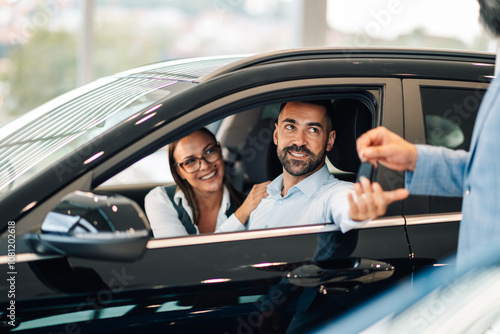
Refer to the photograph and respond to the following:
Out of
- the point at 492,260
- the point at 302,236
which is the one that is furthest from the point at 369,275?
the point at 492,260

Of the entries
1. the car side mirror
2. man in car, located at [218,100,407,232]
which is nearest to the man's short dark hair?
man in car, located at [218,100,407,232]

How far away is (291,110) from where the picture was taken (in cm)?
208

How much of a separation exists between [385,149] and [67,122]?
98 cm

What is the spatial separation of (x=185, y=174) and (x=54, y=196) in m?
0.88

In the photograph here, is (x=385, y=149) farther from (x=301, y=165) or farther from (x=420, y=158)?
(x=301, y=165)

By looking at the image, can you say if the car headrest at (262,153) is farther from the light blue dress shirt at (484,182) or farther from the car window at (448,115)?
the light blue dress shirt at (484,182)

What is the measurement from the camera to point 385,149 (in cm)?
149

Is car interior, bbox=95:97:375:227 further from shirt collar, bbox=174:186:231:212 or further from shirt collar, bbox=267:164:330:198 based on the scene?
shirt collar, bbox=174:186:231:212

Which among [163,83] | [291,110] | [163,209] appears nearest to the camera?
[163,83]

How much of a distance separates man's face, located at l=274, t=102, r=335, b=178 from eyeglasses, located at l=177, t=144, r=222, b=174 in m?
0.31

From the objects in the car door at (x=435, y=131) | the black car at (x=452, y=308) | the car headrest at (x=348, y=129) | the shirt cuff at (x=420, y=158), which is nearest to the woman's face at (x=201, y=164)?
the car headrest at (x=348, y=129)

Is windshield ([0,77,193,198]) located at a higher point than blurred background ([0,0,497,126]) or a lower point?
lower

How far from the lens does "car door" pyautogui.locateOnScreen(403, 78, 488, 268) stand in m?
1.72

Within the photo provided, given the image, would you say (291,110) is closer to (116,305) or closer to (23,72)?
(116,305)
